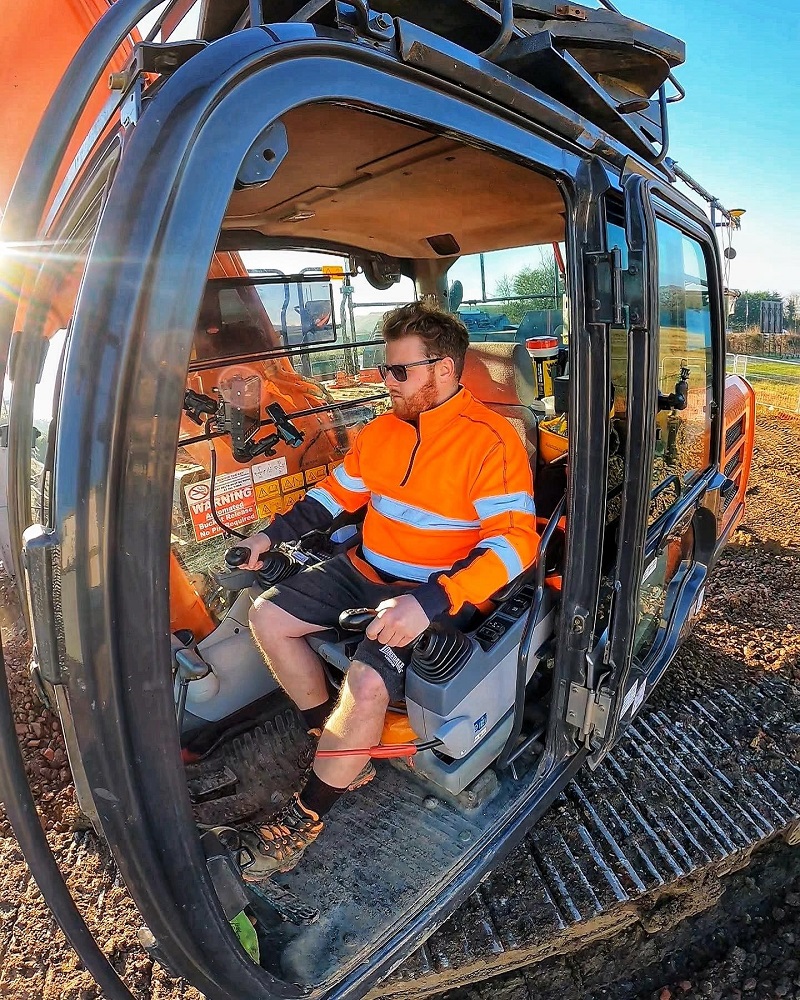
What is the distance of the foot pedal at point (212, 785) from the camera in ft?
7.16

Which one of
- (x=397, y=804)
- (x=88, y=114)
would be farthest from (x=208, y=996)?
(x=88, y=114)

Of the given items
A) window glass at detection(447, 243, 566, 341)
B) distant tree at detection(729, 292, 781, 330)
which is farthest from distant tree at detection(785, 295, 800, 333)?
window glass at detection(447, 243, 566, 341)

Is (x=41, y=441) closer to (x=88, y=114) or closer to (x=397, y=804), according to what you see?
(x=397, y=804)

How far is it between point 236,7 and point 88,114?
1626 mm

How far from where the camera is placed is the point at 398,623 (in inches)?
64.7

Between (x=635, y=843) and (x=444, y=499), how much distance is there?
1382 mm

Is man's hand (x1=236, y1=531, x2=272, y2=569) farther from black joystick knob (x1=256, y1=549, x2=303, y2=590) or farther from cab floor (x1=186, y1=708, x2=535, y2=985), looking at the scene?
cab floor (x1=186, y1=708, x2=535, y2=985)

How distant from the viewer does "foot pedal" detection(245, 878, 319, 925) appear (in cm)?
167

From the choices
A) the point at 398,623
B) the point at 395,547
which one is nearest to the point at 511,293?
the point at 395,547

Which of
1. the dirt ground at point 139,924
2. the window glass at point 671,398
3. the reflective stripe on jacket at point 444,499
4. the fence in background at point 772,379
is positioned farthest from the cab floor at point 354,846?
the fence in background at point 772,379

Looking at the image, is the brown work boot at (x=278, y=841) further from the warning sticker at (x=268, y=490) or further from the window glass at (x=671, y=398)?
the warning sticker at (x=268, y=490)

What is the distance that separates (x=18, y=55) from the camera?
90.7 inches

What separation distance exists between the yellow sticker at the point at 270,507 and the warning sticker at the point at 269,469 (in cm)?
10

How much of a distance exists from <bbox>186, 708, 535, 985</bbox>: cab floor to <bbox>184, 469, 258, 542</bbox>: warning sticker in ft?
2.84
